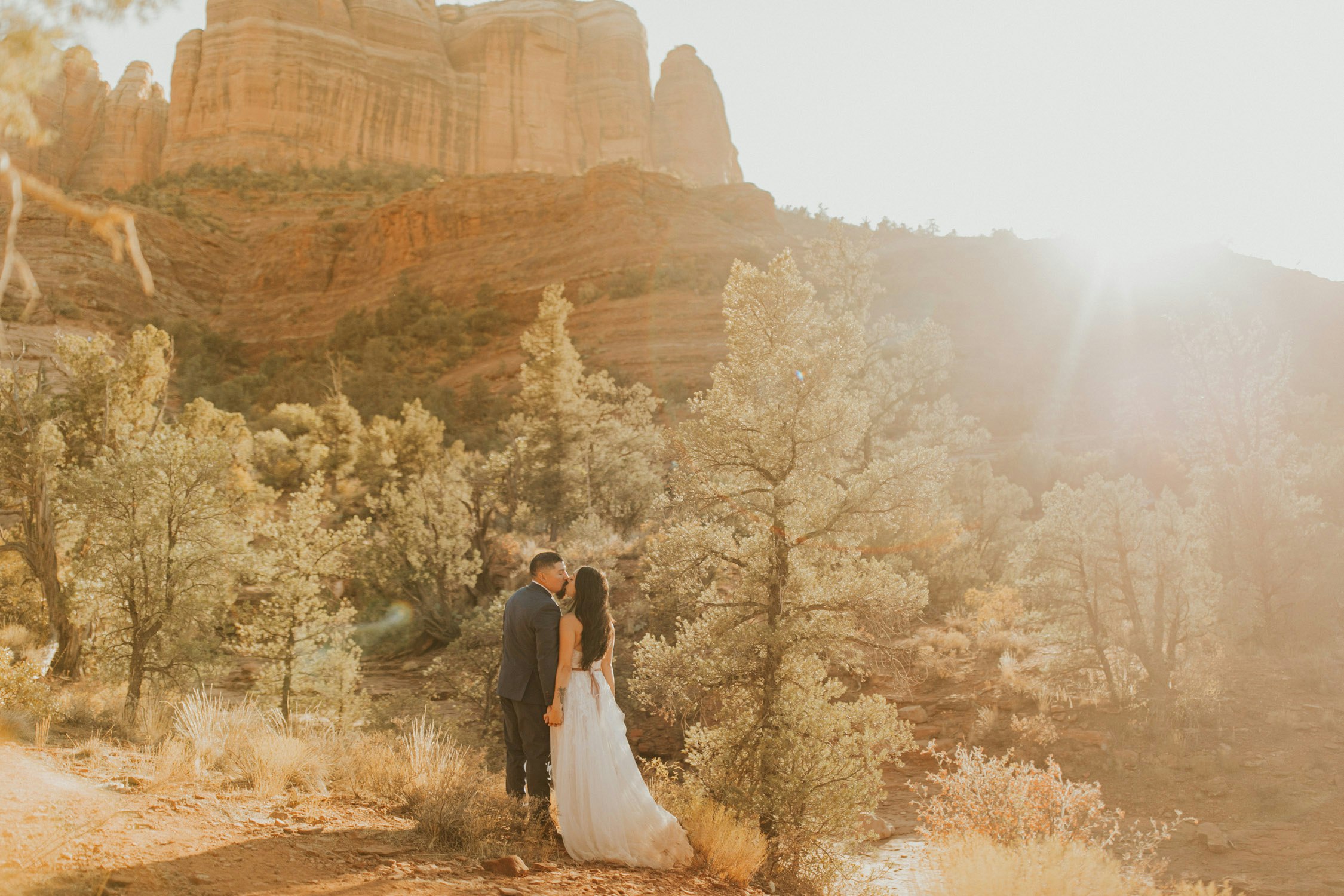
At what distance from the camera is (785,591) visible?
316 inches

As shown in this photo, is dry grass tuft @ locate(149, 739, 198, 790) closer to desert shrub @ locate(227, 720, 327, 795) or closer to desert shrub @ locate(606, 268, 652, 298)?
desert shrub @ locate(227, 720, 327, 795)

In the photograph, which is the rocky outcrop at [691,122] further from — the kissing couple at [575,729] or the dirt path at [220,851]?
the dirt path at [220,851]

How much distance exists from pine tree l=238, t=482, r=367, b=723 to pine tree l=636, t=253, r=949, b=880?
753cm

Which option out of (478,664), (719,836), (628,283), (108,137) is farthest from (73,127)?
(719,836)

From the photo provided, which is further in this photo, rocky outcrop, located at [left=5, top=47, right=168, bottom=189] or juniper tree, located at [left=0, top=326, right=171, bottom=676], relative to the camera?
rocky outcrop, located at [left=5, top=47, right=168, bottom=189]

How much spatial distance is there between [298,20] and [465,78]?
52.1 feet

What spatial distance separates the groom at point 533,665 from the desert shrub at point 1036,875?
9.40 ft

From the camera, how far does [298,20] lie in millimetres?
75625

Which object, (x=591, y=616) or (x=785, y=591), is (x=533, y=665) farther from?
(x=785, y=591)

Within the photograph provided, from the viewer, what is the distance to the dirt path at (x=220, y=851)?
11.4 feet

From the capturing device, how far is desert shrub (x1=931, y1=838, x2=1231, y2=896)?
16.9 ft

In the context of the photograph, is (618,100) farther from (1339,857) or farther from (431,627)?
(1339,857)

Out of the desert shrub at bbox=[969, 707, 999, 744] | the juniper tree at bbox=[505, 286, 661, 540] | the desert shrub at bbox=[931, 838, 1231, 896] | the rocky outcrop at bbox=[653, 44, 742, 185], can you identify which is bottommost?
the desert shrub at bbox=[969, 707, 999, 744]

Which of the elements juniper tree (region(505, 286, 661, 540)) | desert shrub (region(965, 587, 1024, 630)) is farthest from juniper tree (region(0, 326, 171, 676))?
desert shrub (region(965, 587, 1024, 630))
